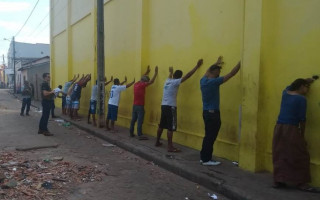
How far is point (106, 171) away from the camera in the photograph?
6.90 meters

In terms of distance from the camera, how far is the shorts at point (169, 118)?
25.6ft

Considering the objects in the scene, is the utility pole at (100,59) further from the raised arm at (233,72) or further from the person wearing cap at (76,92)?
the raised arm at (233,72)

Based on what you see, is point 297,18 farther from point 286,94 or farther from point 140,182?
point 140,182

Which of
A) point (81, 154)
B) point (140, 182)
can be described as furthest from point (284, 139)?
point (81, 154)

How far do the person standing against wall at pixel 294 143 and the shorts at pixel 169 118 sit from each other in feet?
9.75

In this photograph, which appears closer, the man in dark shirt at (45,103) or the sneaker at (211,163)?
the sneaker at (211,163)

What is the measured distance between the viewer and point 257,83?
19.5ft

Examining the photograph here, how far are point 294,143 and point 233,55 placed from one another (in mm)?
2380

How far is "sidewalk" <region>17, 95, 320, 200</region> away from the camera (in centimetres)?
503

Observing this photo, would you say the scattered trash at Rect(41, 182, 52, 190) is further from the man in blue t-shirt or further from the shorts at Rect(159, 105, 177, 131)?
the shorts at Rect(159, 105, 177, 131)

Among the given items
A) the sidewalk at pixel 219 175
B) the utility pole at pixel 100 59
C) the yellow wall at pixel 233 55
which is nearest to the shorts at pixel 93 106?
the utility pole at pixel 100 59

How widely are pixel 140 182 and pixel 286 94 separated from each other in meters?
2.82

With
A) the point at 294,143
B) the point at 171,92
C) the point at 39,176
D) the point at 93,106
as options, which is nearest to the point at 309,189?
the point at 294,143

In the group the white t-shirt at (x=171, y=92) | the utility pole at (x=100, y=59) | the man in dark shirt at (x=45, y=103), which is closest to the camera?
the white t-shirt at (x=171, y=92)
